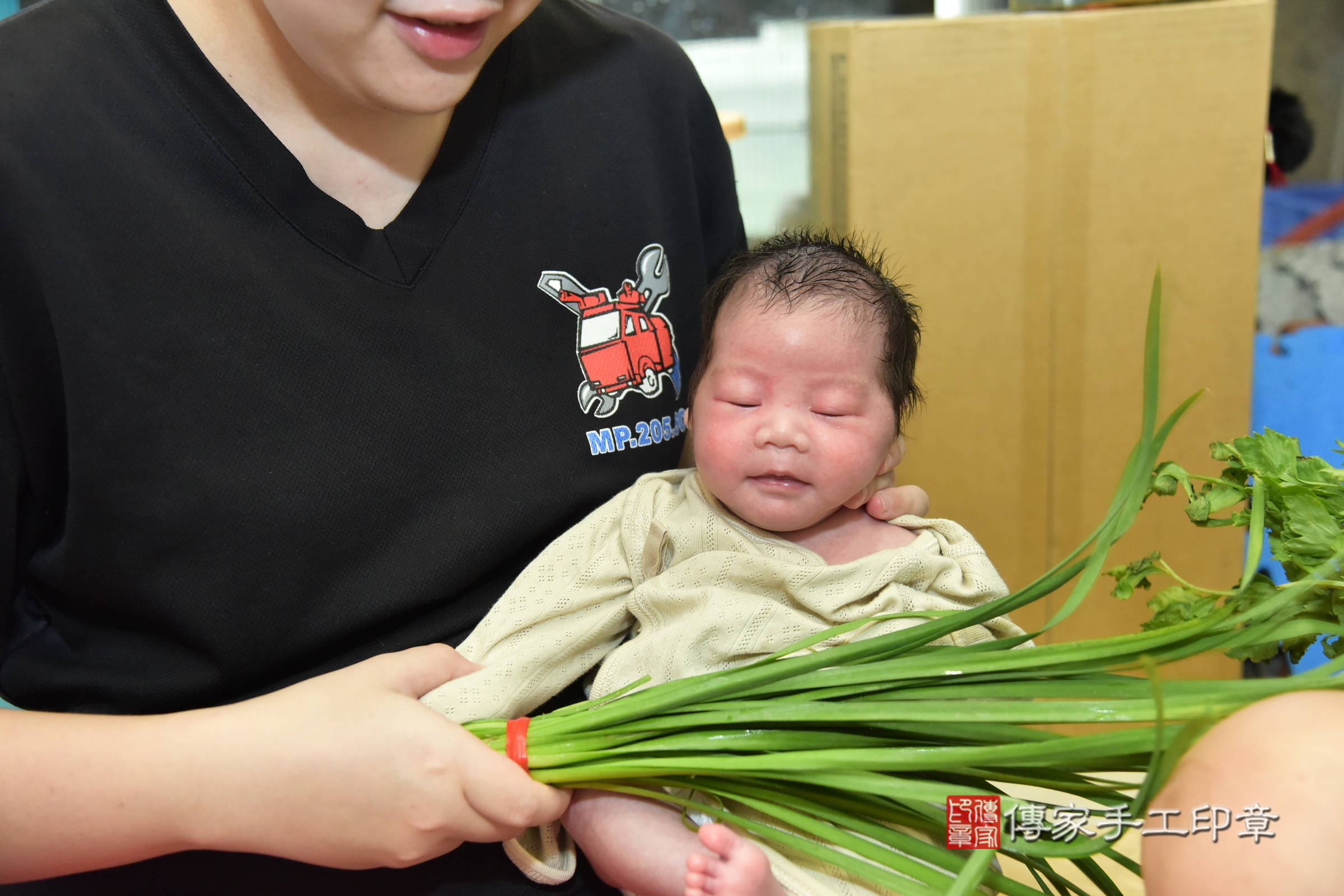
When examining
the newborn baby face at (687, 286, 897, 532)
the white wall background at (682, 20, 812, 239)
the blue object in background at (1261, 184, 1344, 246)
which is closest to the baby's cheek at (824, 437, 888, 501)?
the newborn baby face at (687, 286, 897, 532)

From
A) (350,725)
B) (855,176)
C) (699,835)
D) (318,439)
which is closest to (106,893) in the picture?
(350,725)

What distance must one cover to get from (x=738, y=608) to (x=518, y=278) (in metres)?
0.42

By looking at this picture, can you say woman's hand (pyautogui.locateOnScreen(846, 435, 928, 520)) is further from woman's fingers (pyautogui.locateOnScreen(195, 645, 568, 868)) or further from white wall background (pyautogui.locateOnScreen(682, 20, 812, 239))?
white wall background (pyautogui.locateOnScreen(682, 20, 812, 239))

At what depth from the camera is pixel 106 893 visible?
0.94 m

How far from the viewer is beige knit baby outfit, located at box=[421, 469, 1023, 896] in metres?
1.01

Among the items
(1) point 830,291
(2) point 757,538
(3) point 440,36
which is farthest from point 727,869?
(3) point 440,36

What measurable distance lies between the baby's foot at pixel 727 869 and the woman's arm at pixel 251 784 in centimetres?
15

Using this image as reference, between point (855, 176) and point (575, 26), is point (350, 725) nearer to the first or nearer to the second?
point (575, 26)

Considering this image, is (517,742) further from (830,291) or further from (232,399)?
(830,291)

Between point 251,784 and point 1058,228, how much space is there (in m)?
1.79

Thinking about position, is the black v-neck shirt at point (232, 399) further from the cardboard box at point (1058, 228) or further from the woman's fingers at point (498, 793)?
the cardboard box at point (1058, 228)

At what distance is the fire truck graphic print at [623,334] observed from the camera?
1.12 meters

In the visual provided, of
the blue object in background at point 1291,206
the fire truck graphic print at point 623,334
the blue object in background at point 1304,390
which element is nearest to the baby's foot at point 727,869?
the fire truck graphic print at point 623,334

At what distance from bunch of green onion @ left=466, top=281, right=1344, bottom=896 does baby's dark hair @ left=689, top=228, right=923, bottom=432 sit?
0.37 metres
